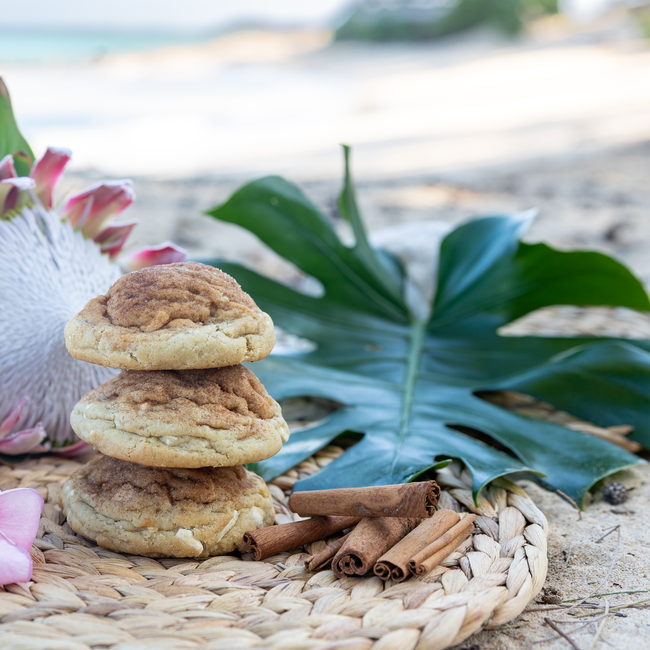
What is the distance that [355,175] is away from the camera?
490cm

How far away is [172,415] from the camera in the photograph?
3.00ft

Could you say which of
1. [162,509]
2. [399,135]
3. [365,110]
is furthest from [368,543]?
[365,110]

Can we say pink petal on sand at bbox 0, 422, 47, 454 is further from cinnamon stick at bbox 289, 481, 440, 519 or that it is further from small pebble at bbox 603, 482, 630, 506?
small pebble at bbox 603, 482, 630, 506

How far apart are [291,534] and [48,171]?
2.57 feet

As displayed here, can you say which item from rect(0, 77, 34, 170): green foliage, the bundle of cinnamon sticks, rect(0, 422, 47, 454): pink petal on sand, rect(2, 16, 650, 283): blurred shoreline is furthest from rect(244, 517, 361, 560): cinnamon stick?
rect(2, 16, 650, 283): blurred shoreline

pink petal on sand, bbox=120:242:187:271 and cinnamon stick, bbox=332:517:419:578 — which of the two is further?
pink petal on sand, bbox=120:242:187:271

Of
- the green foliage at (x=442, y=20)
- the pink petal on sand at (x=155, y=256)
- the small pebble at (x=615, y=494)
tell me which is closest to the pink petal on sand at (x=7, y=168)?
the pink petal on sand at (x=155, y=256)

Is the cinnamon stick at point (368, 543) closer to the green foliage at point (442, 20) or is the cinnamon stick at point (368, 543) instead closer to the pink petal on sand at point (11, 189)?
the pink petal on sand at point (11, 189)

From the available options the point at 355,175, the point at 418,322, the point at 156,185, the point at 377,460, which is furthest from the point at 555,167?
the point at 377,460

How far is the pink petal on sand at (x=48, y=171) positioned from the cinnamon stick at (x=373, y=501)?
721 millimetres

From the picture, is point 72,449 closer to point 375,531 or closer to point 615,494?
point 375,531

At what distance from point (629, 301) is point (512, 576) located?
90 centimetres

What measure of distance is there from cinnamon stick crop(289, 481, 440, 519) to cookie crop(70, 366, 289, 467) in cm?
11

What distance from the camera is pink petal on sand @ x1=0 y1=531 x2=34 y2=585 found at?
832mm
